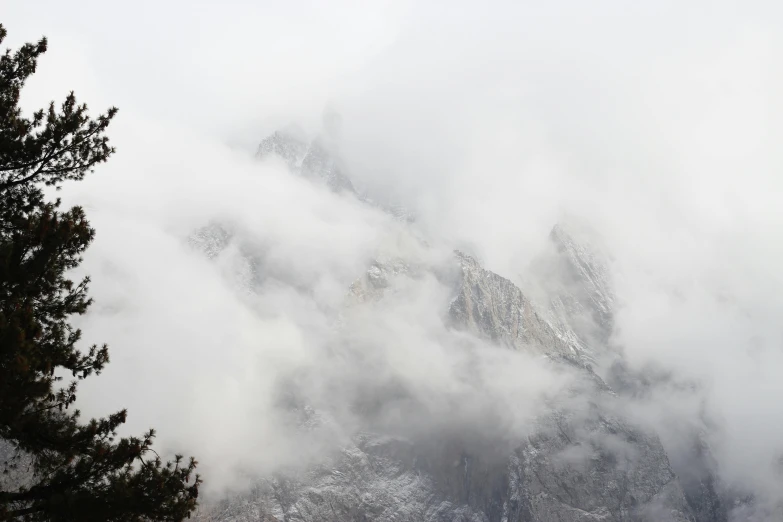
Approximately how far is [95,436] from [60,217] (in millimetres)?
6774

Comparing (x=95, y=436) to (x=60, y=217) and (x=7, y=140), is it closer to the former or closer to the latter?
(x=60, y=217)

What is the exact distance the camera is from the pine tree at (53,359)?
1794 cm

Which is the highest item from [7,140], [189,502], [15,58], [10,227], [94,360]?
[15,58]

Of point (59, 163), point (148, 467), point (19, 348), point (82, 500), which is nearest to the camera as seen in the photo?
point (19, 348)

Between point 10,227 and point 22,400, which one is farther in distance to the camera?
point 10,227

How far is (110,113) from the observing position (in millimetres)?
21797

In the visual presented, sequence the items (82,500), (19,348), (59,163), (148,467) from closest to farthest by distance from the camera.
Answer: (19,348) < (82,500) < (148,467) < (59,163)

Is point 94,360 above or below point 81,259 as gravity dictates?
Result: below

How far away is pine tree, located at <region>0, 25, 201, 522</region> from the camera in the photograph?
17.9m

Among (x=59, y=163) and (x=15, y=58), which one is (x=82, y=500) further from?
(x=15, y=58)

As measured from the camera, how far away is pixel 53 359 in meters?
19.2

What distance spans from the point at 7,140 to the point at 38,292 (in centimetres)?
466

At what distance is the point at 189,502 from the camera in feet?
65.9

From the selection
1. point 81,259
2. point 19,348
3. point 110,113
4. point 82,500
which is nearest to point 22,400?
point 19,348
